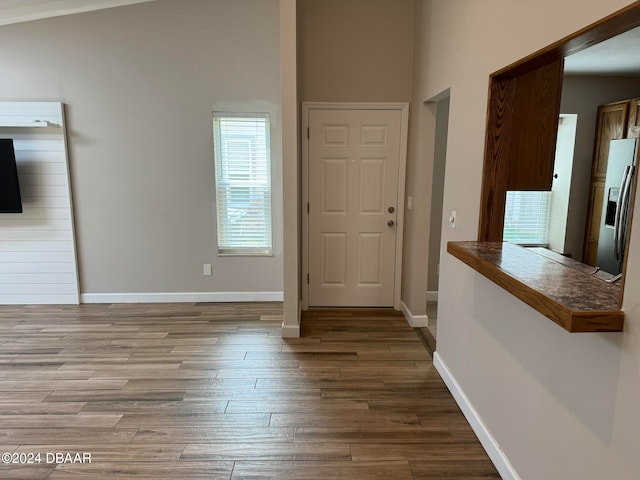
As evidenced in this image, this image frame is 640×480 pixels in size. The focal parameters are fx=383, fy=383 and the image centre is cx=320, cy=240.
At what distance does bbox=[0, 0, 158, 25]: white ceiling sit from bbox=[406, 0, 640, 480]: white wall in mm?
2930

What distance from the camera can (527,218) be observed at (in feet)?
6.18

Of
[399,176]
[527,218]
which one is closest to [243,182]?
[399,176]

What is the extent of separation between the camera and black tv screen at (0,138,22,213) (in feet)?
11.8

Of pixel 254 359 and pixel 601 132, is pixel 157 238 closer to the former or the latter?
pixel 254 359

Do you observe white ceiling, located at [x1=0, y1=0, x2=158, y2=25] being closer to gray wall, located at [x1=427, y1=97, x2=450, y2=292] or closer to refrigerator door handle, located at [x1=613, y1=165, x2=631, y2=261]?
gray wall, located at [x1=427, y1=97, x2=450, y2=292]

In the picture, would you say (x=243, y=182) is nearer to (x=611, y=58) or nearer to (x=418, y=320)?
(x=418, y=320)

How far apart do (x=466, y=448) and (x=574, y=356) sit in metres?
0.94

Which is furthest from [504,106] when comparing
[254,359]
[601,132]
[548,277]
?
[254,359]

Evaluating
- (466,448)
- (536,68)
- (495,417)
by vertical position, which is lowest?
(466,448)

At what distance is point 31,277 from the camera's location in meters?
3.93

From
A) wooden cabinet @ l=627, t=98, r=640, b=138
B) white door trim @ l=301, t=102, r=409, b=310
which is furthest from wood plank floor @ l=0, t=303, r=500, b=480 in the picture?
wooden cabinet @ l=627, t=98, r=640, b=138

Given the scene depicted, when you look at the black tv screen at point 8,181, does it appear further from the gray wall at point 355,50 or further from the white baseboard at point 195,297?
the gray wall at point 355,50

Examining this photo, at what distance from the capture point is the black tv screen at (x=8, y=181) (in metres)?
3.60

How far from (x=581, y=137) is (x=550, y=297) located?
0.77m
